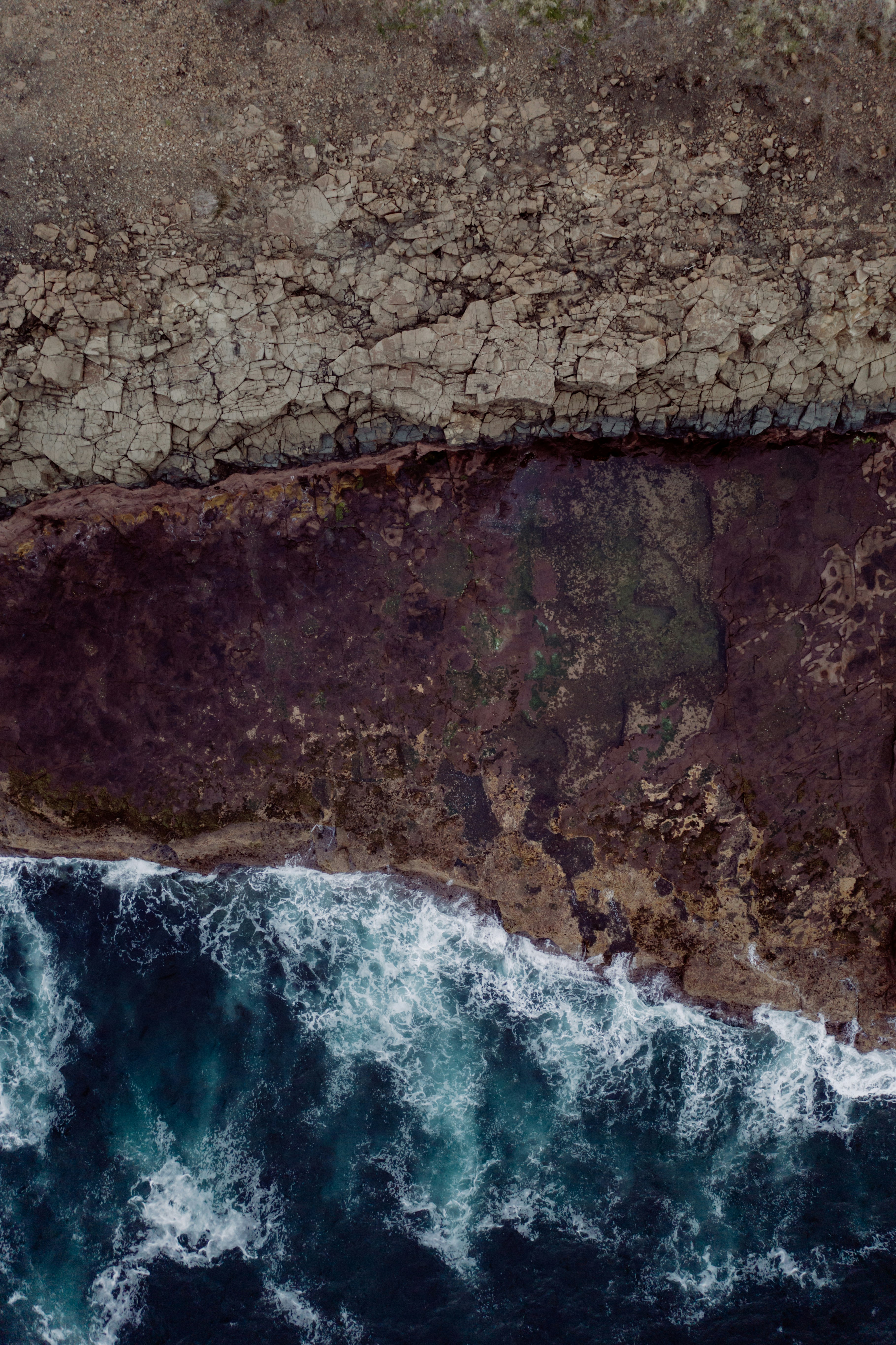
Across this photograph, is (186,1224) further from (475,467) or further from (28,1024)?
(475,467)

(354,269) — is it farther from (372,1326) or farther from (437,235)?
(372,1326)

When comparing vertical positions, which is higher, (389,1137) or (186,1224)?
(389,1137)

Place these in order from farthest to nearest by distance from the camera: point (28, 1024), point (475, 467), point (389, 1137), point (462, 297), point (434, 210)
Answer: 1. point (28, 1024)
2. point (389, 1137)
3. point (475, 467)
4. point (462, 297)
5. point (434, 210)

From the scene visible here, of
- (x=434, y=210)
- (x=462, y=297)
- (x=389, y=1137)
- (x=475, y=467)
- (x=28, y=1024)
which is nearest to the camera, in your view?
(x=434, y=210)

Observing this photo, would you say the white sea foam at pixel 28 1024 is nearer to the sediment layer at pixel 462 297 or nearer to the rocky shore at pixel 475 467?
the rocky shore at pixel 475 467

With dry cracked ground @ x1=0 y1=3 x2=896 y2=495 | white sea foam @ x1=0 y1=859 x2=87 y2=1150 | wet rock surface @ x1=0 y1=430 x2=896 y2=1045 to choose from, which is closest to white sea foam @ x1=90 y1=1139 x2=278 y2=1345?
white sea foam @ x1=0 y1=859 x2=87 y2=1150

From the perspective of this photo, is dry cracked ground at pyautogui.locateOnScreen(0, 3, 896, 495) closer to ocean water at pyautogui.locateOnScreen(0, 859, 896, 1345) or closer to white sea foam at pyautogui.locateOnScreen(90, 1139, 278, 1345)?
ocean water at pyautogui.locateOnScreen(0, 859, 896, 1345)

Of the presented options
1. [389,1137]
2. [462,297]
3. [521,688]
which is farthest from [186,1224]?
[462,297]
